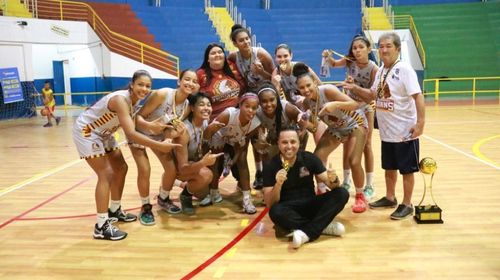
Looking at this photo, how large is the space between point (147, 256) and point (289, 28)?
60.8ft

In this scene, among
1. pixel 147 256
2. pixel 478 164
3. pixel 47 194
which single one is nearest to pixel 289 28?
pixel 478 164

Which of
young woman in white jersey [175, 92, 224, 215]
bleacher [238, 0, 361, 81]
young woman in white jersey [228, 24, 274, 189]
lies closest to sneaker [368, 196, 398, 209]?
young woman in white jersey [228, 24, 274, 189]

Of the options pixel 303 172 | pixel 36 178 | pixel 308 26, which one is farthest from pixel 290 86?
pixel 308 26

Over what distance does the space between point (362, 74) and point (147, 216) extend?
2.85 metres

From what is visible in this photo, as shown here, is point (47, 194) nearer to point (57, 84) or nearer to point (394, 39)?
point (394, 39)

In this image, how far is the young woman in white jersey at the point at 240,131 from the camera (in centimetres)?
464

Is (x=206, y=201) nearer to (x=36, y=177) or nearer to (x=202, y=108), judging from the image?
(x=202, y=108)

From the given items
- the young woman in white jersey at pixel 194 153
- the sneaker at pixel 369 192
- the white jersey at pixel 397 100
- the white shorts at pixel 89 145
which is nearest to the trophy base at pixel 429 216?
the white jersey at pixel 397 100

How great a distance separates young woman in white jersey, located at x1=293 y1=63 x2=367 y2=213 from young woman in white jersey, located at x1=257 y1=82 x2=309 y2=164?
17 cm

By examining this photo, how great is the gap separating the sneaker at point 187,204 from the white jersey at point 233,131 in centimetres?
65

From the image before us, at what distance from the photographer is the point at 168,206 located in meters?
5.10

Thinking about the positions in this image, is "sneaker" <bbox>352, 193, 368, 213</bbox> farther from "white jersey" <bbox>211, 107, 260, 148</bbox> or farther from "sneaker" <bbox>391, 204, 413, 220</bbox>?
"white jersey" <bbox>211, 107, 260, 148</bbox>

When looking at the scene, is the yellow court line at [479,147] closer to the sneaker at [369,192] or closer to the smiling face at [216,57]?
the sneaker at [369,192]

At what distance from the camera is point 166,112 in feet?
15.5
